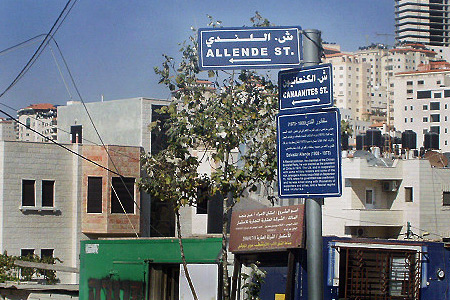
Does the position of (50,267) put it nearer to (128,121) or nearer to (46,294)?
(46,294)

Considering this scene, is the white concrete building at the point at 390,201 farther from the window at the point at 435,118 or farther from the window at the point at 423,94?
the window at the point at 423,94

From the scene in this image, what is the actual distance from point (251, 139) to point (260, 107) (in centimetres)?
47

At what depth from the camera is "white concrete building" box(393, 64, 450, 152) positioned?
114 meters

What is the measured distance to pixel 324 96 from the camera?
6.66 metres

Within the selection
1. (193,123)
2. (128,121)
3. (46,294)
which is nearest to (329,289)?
(193,123)

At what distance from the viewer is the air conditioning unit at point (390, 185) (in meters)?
35.4

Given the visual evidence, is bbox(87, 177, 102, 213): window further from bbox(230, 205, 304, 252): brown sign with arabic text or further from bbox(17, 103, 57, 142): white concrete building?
bbox(230, 205, 304, 252): brown sign with arabic text

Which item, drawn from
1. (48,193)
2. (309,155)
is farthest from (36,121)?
(309,155)

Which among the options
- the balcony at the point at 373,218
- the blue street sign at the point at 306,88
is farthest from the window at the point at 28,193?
the blue street sign at the point at 306,88

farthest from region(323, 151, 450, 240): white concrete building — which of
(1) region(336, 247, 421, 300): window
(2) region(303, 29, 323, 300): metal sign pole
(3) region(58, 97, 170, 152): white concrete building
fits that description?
(2) region(303, 29, 323, 300): metal sign pole

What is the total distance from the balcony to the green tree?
82.0 ft

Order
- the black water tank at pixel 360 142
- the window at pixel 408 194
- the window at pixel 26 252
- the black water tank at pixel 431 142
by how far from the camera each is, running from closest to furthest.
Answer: the window at pixel 26 252 → the window at pixel 408 194 → the black water tank at pixel 360 142 → the black water tank at pixel 431 142

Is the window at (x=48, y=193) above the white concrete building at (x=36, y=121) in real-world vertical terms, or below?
below

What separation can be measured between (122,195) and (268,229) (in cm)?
1919
